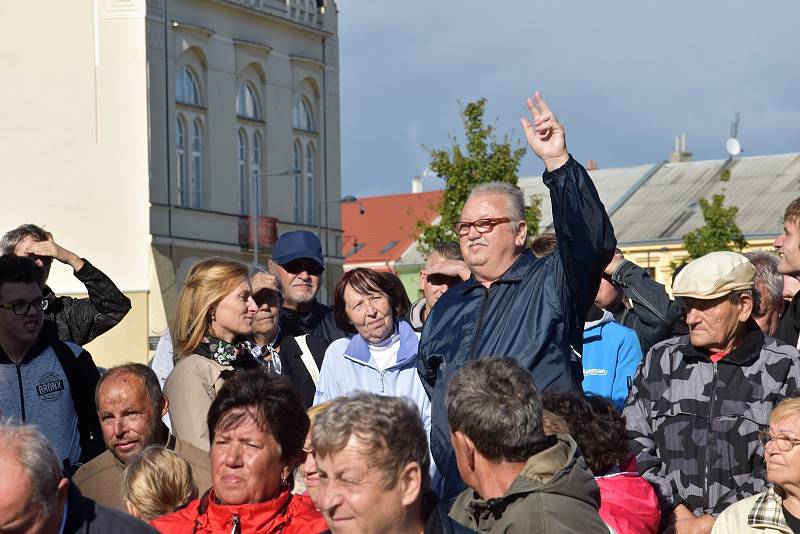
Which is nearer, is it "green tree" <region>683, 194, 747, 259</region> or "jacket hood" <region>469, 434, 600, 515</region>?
"jacket hood" <region>469, 434, 600, 515</region>

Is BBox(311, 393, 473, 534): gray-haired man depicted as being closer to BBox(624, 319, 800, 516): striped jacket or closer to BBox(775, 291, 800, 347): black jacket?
BBox(624, 319, 800, 516): striped jacket

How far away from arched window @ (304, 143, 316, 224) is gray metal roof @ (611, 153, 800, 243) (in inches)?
788

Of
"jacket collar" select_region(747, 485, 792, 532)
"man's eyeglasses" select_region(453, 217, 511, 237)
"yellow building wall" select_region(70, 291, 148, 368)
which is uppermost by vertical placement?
"man's eyeglasses" select_region(453, 217, 511, 237)

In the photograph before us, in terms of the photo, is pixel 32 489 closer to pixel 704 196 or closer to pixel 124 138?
pixel 124 138

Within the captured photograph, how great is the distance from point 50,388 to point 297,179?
139 feet

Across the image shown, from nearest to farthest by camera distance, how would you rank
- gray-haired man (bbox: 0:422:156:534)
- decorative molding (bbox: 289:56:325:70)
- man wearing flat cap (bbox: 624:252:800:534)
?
1. gray-haired man (bbox: 0:422:156:534)
2. man wearing flat cap (bbox: 624:252:800:534)
3. decorative molding (bbox: 289:56:325:70)

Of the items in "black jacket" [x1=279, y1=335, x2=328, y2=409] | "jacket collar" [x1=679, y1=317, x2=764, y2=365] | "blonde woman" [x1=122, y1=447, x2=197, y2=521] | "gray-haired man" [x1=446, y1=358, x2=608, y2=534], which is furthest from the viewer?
"black jacket" [x1=279, y1=335, x2=328, y2=409]

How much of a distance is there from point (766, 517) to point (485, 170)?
31.3 m

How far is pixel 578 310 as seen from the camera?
628 centimetres

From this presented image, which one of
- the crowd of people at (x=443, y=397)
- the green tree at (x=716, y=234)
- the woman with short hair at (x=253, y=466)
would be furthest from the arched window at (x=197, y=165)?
the woman with short hair at (x=253, y=466)

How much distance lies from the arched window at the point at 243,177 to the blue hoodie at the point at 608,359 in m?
38.8

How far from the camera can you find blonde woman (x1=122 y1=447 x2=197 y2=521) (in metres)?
5.55

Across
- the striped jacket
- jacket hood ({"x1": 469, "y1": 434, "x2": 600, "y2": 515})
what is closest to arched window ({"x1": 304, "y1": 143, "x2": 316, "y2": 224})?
the striped jacket

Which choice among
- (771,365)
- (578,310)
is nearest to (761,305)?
(771,365)
